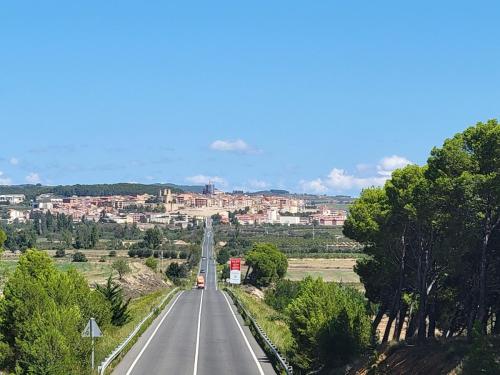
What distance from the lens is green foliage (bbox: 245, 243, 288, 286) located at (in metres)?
118

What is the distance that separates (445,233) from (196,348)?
14.0 metres

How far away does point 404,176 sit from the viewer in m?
37.6

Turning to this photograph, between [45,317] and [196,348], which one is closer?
[45,317]

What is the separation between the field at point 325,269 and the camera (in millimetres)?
128750

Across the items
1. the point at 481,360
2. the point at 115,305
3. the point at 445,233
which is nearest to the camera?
the point at 481,360

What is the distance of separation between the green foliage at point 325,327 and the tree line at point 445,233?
2.99 metres

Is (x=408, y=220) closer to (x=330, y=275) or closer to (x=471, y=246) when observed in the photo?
(x=471, y=246)

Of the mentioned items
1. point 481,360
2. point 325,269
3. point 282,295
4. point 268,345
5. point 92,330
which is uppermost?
point 481,360

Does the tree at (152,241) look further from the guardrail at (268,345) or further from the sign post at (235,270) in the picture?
the guardrail at (268,345)

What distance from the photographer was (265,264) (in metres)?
118

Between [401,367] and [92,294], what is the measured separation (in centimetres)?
1715

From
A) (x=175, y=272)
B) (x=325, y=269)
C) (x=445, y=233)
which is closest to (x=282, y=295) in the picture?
(x=175, y=272)

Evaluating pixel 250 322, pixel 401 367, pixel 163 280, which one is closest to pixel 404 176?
pixel 401 367

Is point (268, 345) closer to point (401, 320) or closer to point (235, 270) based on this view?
point (401, 320)
